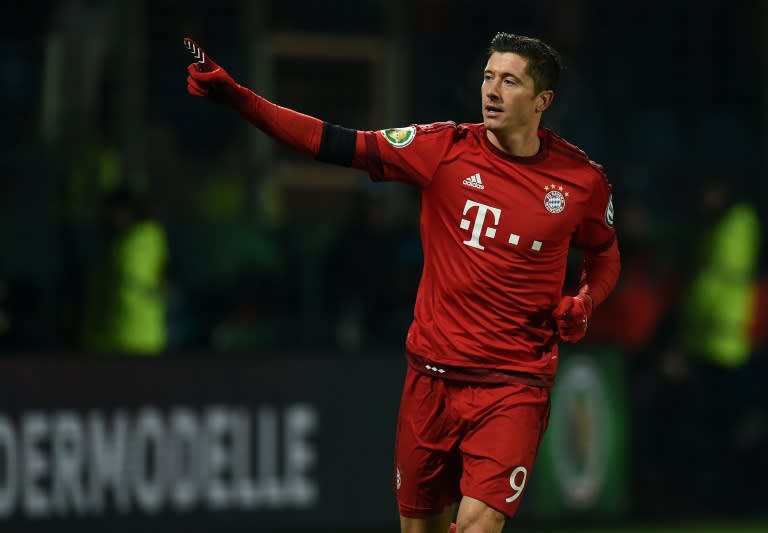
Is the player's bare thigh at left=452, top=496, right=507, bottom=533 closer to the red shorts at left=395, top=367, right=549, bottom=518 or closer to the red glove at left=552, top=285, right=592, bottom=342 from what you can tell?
the red shorts at left=395, top=367, right=549, bottom=518

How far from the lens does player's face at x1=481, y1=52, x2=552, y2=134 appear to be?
18.0ft

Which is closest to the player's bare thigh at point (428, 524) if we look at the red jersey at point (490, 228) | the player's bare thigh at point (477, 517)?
the player's bare thigh at point (477, 517)

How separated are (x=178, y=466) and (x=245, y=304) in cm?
180

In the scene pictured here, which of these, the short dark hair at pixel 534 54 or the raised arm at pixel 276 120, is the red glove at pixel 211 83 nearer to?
the raised arm at pixel 276 120

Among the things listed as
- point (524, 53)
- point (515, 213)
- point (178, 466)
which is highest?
point (524, 53)

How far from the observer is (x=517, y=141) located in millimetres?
5648

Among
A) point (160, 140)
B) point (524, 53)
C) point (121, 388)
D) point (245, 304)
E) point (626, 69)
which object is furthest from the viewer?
point (626, 69)

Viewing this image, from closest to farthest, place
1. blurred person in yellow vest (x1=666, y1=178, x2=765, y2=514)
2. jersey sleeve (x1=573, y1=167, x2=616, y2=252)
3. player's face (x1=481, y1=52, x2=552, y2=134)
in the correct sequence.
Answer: player's face (x1=481, y1=52, x2=552, y2=134) → jersey sleeve (x1=573, y1=167, x2=616, y2=252) → blurred person in yellow vest (x1=666, y1=178, x2=765, y2=514)

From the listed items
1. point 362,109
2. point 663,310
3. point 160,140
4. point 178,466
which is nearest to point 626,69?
point 362,109

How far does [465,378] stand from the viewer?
18.6 feet

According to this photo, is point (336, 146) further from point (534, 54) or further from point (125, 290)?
point (125, 290)

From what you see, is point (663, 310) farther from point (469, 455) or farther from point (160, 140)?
point (469, 455)

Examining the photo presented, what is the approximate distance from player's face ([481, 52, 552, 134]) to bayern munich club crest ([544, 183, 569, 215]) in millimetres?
275

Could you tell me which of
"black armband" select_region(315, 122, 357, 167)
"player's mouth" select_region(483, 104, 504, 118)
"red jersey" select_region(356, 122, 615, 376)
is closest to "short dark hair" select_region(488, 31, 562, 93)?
"player's mouth" select_region(483, 104, 504, 118)
